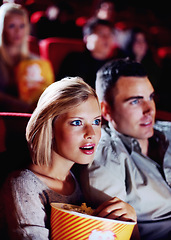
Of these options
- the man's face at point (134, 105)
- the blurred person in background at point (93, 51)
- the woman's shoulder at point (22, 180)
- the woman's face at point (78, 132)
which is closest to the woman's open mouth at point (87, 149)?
the woman's face at point (78, 132)

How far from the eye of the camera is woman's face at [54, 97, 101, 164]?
0.55 m

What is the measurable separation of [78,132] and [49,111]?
66mm

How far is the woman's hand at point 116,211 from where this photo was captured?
53cm

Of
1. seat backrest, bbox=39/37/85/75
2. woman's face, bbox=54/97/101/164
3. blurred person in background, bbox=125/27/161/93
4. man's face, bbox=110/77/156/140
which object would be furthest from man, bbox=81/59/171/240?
blurred person in background, bbox=125/27/161/93

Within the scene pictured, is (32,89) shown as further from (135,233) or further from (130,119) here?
→ (135,233)

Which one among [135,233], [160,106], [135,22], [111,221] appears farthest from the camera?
[135,22]

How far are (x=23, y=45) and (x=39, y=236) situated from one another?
0.90 metres

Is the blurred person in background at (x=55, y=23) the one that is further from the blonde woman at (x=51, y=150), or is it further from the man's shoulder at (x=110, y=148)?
the blonde woman at (x=51, y=150)

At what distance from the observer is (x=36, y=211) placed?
520 millimetres

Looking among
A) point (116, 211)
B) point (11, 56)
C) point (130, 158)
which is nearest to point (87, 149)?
point (116, 211)

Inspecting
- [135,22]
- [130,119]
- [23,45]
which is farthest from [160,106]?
[135,22]

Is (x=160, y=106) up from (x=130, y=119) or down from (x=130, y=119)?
down

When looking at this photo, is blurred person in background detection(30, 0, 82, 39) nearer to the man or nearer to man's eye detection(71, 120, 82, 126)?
the man

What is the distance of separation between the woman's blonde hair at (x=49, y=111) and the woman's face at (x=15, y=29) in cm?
63
